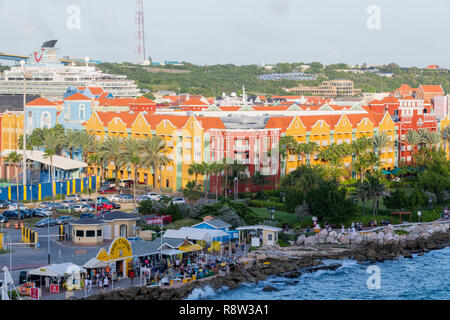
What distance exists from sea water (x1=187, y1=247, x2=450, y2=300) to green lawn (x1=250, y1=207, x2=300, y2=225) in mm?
10569

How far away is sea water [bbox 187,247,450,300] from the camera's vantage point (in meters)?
48.7

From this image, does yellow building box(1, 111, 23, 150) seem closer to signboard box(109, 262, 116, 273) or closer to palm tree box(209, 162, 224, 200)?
palm tree box(209, 162, 224, 200)

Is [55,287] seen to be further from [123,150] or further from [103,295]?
[123,150]

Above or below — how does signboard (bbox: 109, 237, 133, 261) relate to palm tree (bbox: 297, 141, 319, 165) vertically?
below

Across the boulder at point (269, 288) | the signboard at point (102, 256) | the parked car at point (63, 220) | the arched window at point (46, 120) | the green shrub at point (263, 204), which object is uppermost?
the arched window at point (46, 120)

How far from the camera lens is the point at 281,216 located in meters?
71.6

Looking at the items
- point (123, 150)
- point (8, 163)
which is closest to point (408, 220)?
point (123, 150)

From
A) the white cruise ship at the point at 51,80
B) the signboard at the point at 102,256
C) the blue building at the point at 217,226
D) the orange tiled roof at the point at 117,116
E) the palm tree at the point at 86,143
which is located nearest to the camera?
the signboard at the point at 102,256

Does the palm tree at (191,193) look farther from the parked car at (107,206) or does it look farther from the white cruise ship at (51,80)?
the white cruise ship at (51,80)

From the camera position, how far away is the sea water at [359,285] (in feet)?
160

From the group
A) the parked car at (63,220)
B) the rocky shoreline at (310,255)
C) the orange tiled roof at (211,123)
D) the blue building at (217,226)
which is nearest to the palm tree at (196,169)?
the orange tiled roof at (211,123)

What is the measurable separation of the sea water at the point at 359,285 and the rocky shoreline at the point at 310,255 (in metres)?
0.62

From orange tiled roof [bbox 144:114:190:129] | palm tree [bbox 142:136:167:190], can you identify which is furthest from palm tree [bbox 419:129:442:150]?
palm tree [bbox 142:136:167:190]
